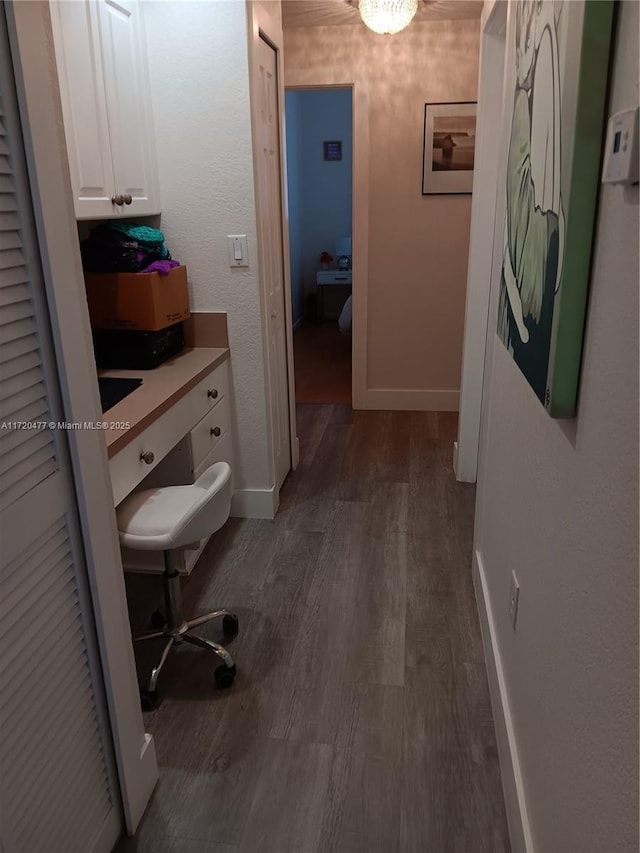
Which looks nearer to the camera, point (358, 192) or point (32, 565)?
point (32, 565)

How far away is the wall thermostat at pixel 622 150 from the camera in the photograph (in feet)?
2.69

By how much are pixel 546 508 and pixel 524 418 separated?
1.07 feet

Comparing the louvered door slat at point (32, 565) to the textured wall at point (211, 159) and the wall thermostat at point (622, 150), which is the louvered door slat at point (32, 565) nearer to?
the wall thermostat at point (622, 150)

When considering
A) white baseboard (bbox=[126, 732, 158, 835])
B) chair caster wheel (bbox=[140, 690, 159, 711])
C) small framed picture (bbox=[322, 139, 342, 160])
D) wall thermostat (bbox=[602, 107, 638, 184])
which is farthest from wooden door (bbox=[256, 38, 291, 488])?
small framed picture (bbox=[322, 139, 342, 160])

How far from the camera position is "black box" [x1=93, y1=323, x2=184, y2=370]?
2518 millimetres

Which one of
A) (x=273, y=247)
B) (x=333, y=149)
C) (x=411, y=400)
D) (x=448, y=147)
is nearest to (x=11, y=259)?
(x=273, y=247)

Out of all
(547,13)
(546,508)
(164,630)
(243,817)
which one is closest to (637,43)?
(547,13)

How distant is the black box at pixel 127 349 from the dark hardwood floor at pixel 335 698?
0.86 metres

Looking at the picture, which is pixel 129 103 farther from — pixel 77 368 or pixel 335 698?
pixel 335 698

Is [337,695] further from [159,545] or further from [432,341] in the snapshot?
[432,341]

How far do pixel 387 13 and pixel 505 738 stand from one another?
10.6 ft

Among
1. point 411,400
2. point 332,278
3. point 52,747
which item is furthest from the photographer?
point 332,278

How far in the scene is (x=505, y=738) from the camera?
1.67 m

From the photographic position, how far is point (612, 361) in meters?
0.92
